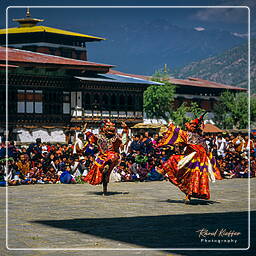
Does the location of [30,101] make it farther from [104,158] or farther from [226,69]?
[226,69]

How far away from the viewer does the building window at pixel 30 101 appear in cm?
4078

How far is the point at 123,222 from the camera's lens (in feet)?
34.7

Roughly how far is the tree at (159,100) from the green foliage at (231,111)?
7.96 meters

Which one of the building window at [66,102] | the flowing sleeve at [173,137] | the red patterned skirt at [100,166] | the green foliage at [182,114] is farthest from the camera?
the green foliage at [182,114]

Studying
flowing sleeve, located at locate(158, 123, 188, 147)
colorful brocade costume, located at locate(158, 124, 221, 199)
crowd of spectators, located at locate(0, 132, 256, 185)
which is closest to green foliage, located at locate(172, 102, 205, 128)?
crowd of spectators, located at locate(0, 132, 256, 185)

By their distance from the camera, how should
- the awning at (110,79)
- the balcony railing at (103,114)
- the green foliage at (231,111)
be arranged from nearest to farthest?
1. the balcony railing at (103,114)
2. the awning at (110,79)
3. the green foliage at (231,111)

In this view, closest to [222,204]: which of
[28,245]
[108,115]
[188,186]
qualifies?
[188,186]

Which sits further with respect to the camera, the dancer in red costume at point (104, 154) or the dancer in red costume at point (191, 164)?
the dancer in red costume at point (104, 154)

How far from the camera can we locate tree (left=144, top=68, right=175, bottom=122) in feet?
178

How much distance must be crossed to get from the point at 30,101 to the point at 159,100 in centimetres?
1564

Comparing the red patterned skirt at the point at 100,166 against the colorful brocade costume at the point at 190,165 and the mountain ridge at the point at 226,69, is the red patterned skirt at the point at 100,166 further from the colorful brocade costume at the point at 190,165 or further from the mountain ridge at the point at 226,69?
the mountain ridge at the point at 226,69

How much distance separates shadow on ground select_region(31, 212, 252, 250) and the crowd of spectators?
7.92 meters

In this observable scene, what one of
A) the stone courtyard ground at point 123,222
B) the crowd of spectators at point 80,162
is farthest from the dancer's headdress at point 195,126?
the crowd of spectators at point 80,162
